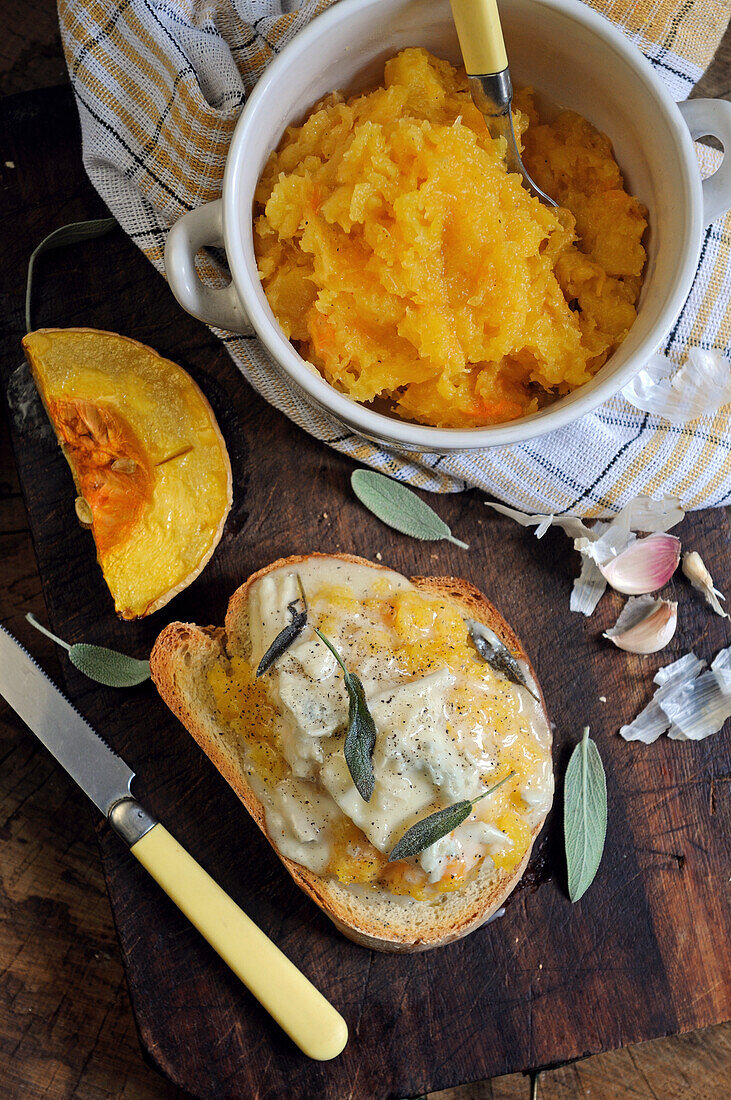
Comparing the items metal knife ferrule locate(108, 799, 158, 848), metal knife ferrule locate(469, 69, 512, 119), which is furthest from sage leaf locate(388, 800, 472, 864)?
metal knife ferrule locate(469, 69, 512, 119)

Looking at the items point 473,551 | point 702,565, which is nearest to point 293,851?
point 473,551

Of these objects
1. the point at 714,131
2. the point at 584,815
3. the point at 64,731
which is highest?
the point at 714,131

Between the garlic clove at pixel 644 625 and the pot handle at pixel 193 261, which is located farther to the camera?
the garlic clove at pixel 644 625

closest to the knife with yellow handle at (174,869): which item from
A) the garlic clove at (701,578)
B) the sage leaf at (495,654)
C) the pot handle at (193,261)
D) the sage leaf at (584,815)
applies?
the sage leaf at (584,815)

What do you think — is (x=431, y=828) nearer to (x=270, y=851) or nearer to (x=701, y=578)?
(x=270, y=851)

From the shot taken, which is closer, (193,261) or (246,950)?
(193,261)

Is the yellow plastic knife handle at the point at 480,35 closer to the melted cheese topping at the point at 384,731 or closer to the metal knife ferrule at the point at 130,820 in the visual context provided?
the melted cheese topping at the point at 384,731

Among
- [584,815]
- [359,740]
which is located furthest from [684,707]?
[359,740]
